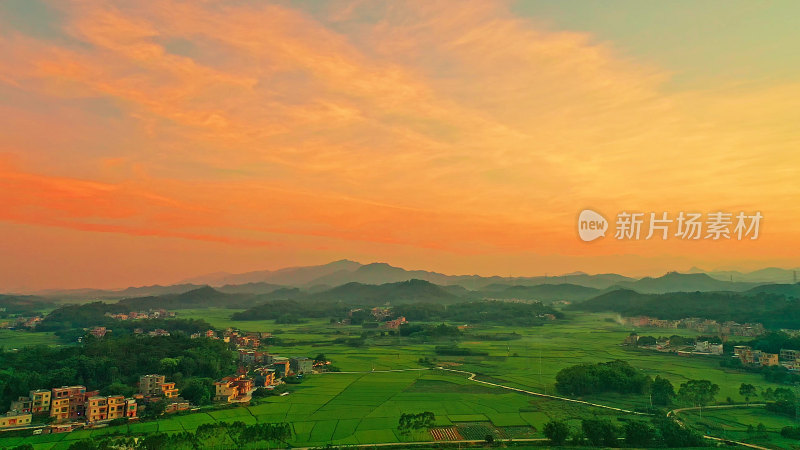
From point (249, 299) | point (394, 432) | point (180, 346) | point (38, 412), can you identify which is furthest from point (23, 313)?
point (394, 432)

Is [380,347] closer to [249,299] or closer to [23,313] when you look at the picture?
[23,313]

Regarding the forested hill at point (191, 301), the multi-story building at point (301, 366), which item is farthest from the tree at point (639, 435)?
the forested hill at point (191, 301)

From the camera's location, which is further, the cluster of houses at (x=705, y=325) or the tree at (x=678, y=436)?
the cluster of houses at (x=705, y=325)

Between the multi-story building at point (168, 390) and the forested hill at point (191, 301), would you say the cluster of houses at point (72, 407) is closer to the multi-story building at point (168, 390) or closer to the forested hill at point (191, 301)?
the multi-story building at point (168, 390)

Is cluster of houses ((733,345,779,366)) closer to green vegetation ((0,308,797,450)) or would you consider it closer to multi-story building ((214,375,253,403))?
green vegetation ((0,308,797,450))

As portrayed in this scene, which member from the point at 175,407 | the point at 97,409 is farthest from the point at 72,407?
the point at 175,407

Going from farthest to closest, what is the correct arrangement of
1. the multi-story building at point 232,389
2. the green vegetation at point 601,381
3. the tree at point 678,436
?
the green vegetation at point 601,381 → the multi-story building at point 232,389 → the tree at point 678,436
